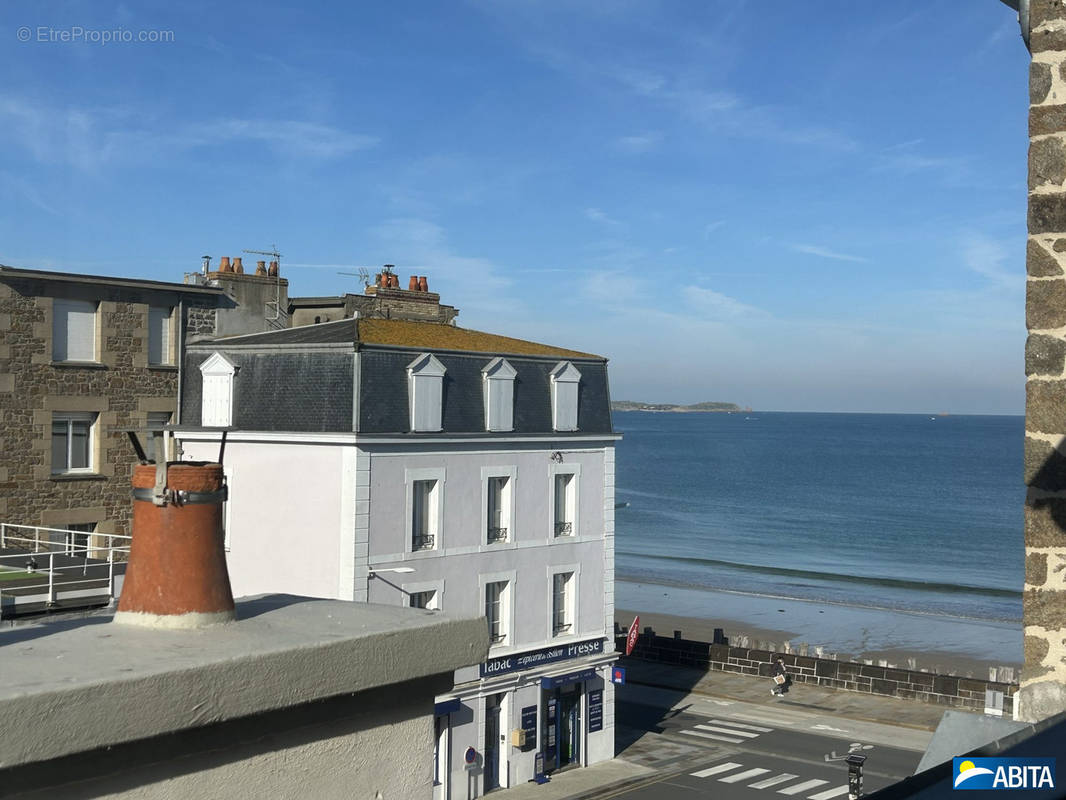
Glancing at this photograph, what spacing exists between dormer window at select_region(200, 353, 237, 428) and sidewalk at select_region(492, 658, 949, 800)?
39.7 feet

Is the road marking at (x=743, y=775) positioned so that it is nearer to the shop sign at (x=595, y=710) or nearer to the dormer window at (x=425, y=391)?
the shop sign at (x=595, y=710)

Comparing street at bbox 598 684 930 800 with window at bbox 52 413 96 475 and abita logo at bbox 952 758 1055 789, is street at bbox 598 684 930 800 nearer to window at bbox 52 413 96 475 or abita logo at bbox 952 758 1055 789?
window at bbox 52 413 96 475

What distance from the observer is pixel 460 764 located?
28469mm

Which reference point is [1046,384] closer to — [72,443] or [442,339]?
[442,339]

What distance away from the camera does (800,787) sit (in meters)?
30.1

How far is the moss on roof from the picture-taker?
28.9 metres

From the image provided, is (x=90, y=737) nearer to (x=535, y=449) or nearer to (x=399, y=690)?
(x=399, y=690)

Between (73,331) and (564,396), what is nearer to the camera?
(73,331)

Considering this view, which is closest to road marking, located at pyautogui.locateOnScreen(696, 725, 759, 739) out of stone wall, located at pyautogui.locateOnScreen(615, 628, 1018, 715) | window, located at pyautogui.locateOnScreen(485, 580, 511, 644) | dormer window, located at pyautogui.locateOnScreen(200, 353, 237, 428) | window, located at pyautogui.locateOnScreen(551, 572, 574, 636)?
window, located at pyautogui.locateOnScreen(551, 572, 574, 636)

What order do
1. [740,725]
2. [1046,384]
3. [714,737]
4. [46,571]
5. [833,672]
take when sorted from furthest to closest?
[833,672] < [740,725] < [714,737] < [46,571] < [1046,384]

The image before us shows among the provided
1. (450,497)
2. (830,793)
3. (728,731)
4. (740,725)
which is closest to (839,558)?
(740,725)

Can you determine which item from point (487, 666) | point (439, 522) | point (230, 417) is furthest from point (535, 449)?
point (230, 417)

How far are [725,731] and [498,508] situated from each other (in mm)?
11989

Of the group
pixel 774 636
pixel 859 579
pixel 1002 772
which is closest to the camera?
pixel 1002 772
